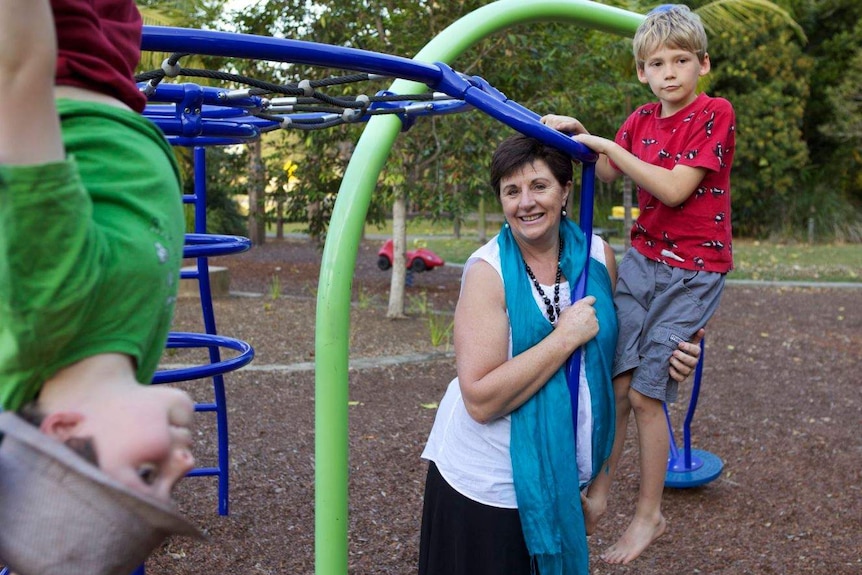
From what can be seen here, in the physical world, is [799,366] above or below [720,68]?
below

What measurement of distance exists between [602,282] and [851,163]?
72.2 ft

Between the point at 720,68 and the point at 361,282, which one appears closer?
the point at 361,282

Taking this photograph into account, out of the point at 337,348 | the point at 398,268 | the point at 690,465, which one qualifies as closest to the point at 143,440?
the point at 337,348

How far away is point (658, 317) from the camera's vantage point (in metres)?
2.51

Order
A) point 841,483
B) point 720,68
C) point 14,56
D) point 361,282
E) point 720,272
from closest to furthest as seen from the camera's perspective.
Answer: point 14,56
point 720,272
point 841,483
point 361,282
point 720,68

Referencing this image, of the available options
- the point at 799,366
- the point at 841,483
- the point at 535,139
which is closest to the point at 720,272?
the point at 535,139

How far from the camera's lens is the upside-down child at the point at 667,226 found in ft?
7.97

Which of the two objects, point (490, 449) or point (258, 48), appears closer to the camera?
point (258, 48)

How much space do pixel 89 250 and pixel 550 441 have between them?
1.53 meters

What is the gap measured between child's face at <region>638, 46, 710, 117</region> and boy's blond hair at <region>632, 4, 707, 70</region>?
1 centimetres

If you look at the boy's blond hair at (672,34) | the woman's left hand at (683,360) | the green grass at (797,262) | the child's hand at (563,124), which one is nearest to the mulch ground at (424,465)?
the woman's left hand at (683,360)

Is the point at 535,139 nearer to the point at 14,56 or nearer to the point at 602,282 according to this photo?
the point at 602,282

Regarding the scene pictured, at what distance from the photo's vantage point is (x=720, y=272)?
2.55 metres

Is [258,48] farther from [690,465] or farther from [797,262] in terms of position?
[797,262]
